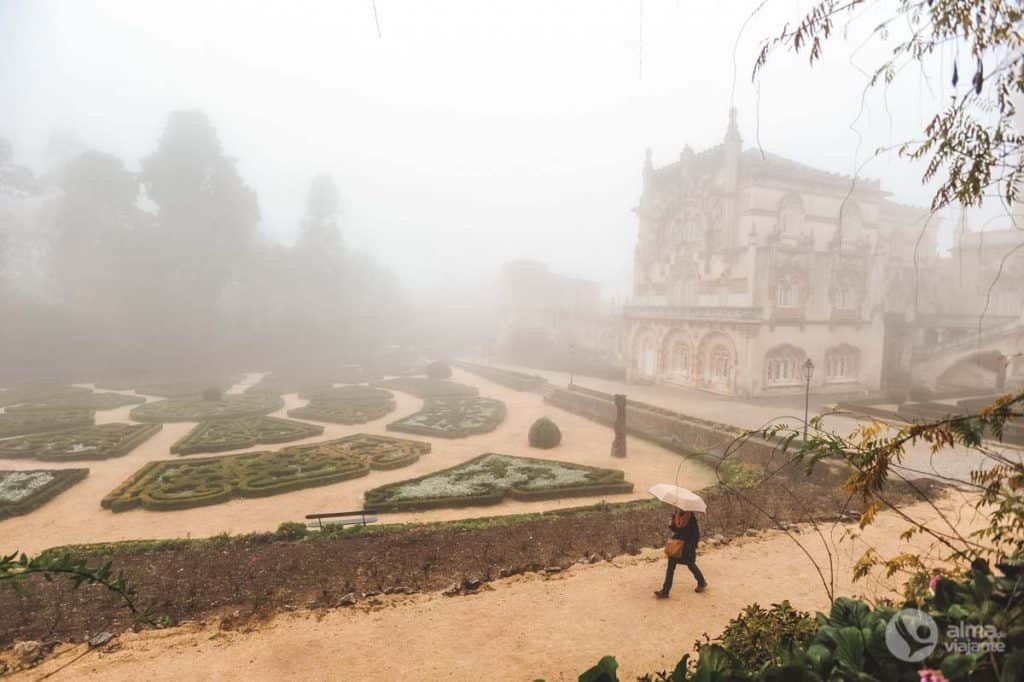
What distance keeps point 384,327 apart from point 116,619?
172ft

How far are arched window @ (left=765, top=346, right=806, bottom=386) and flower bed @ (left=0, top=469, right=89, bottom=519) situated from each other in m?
31.8

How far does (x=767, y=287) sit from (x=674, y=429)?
43.1ft

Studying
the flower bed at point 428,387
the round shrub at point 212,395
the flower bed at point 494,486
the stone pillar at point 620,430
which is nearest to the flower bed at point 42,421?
the round shrub at point 212,395

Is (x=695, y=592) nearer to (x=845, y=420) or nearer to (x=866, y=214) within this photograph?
(x=845, y=420)

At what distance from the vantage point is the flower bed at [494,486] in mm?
14648

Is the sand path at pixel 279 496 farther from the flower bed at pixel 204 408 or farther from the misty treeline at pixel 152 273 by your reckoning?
the misty treeline at pixel 152 273

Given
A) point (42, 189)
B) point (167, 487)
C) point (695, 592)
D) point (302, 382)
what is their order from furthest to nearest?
point (42, 189)
point (302, 382)
point (167, 487)
point (695, 592)

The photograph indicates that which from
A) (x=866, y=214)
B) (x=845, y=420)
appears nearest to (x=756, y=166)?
(x=866, y=214)

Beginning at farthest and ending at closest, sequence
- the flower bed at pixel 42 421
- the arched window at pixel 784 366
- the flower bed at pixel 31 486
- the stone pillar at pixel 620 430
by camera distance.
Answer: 1. the arched window at pixel 784 366
2. the flower bed at pixel 42 421
3. the stone pillar at pixel 620 430
4. the flower bed at pixel 31 486

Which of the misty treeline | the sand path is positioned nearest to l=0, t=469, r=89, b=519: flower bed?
the sand path

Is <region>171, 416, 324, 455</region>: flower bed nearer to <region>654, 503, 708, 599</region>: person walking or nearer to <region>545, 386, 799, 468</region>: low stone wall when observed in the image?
<region>545, 386, 799, 468</region>: low stone wall

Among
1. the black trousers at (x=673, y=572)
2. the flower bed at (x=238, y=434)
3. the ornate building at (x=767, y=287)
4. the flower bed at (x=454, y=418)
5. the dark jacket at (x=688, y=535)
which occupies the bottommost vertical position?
the flower bed at (x=238, y=434)

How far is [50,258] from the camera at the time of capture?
144 ft

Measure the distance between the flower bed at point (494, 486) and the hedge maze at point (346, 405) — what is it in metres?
10.0
